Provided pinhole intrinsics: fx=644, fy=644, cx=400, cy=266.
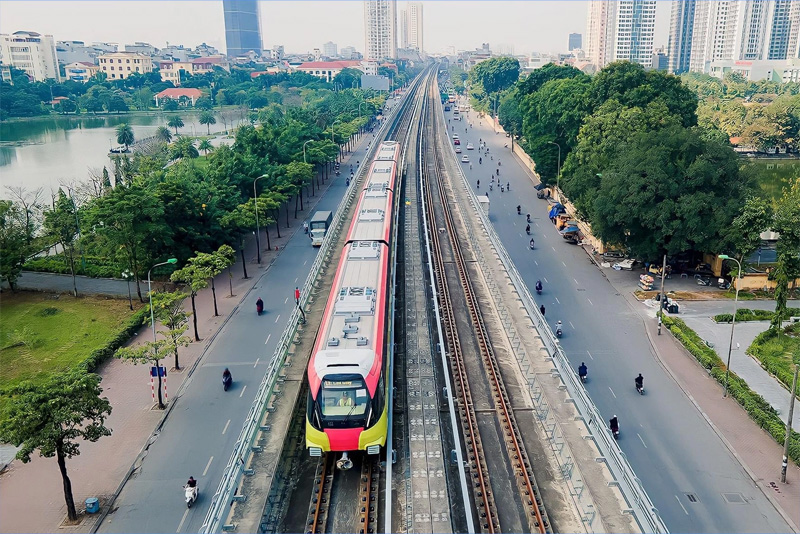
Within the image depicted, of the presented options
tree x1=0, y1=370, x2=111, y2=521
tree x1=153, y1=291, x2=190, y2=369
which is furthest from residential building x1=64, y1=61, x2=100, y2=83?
tree x1=0, y1=370, x2=111, y2=521

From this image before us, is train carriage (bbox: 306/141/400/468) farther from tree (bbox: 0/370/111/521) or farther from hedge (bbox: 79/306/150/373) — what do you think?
hedge (bbox: 79/306/150/373)

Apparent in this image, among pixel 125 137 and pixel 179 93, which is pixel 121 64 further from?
pixel 125 137

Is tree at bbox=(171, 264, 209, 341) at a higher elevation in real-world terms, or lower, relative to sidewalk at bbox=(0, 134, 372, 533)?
higher

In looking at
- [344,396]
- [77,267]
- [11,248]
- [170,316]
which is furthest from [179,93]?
[344,396]

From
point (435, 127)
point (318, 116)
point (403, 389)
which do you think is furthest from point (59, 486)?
point (435, 127)

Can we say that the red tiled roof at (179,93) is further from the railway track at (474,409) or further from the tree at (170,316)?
the tree at (170,316)

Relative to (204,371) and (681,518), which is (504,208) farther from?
(681,518)

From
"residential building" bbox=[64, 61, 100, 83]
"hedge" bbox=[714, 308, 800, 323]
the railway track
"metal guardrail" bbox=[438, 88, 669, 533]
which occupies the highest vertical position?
"residential building" bbox=[64, 61, 100, 83]

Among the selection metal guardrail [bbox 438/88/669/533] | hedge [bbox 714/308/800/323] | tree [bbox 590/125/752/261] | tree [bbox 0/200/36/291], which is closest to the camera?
metal guardrail [bbox 438/88/669/533]
